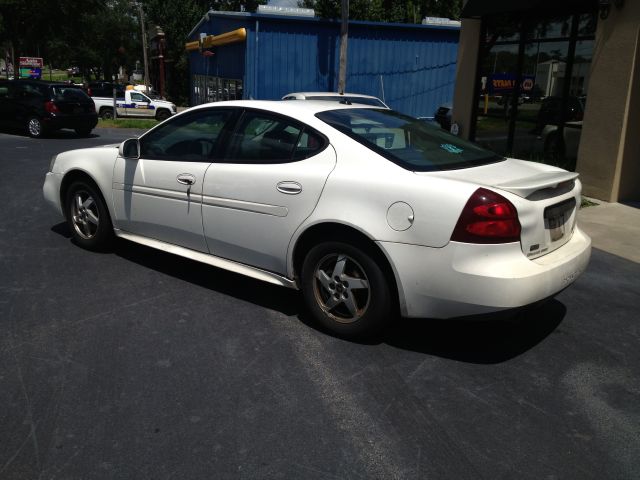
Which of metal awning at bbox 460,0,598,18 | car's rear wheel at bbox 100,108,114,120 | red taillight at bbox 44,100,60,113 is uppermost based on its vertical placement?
metal awning at bbox 460,0,598,18

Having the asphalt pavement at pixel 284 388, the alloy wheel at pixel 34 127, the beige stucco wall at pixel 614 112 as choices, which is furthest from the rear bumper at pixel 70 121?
the beige stucco wall at pixel 614 112

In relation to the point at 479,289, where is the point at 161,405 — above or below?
below

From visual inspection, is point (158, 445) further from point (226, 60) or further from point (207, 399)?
point (226, 60)

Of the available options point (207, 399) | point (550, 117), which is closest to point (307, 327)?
point (207, 399)

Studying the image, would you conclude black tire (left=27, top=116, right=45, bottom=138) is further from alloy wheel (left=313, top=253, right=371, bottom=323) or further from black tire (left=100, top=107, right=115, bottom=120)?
alloy wheel (left=313, top=253, right=371, bottom=323)

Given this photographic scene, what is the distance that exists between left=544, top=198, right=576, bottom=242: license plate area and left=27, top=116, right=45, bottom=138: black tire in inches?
638

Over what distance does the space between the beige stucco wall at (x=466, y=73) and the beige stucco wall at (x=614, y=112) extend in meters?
3.72

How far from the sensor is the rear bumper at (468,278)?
3367 millimetres

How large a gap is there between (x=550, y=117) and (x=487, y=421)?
366 inches

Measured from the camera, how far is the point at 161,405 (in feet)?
10.3

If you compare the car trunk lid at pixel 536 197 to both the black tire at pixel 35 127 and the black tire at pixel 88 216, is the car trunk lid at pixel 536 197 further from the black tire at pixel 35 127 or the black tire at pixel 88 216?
the black tire at pixel 35 127

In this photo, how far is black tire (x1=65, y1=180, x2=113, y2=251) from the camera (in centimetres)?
548

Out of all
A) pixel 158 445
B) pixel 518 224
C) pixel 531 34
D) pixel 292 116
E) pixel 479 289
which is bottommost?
pixel 158 445

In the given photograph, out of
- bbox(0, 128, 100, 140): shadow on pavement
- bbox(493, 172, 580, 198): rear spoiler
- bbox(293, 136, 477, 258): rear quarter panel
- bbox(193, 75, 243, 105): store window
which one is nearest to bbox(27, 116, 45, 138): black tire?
bbox(0, 128, 100, 140): shadow on pavement
